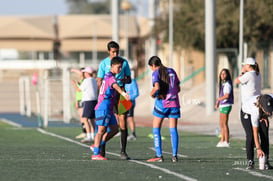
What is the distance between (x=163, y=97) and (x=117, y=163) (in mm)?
1496

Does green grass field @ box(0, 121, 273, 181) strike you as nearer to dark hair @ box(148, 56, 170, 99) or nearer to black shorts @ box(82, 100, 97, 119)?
black shorts @ box(82, 100, 97, 119)

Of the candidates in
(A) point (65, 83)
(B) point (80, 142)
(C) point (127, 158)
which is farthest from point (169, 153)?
(A) point (65, 83)

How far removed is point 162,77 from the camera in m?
16.0

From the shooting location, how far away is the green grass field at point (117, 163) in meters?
13.1

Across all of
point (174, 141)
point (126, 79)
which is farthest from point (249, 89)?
point (126, 79)

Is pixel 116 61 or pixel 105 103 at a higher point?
pixel 116 61

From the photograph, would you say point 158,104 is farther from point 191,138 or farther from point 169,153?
point 191,138

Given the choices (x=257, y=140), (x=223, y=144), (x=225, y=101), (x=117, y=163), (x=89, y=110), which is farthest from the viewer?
(x=89, y=110)

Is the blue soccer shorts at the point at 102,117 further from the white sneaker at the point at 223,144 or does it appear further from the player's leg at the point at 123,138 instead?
the white sneaker at the point at 223,144

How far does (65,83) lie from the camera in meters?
38.4

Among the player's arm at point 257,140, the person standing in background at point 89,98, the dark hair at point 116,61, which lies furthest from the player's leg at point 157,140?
the person standing in background at point 89,98

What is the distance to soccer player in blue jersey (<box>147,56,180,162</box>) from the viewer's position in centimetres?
1599

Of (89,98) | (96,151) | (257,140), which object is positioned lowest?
(96,151)

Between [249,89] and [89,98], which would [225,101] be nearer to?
[89,98]
